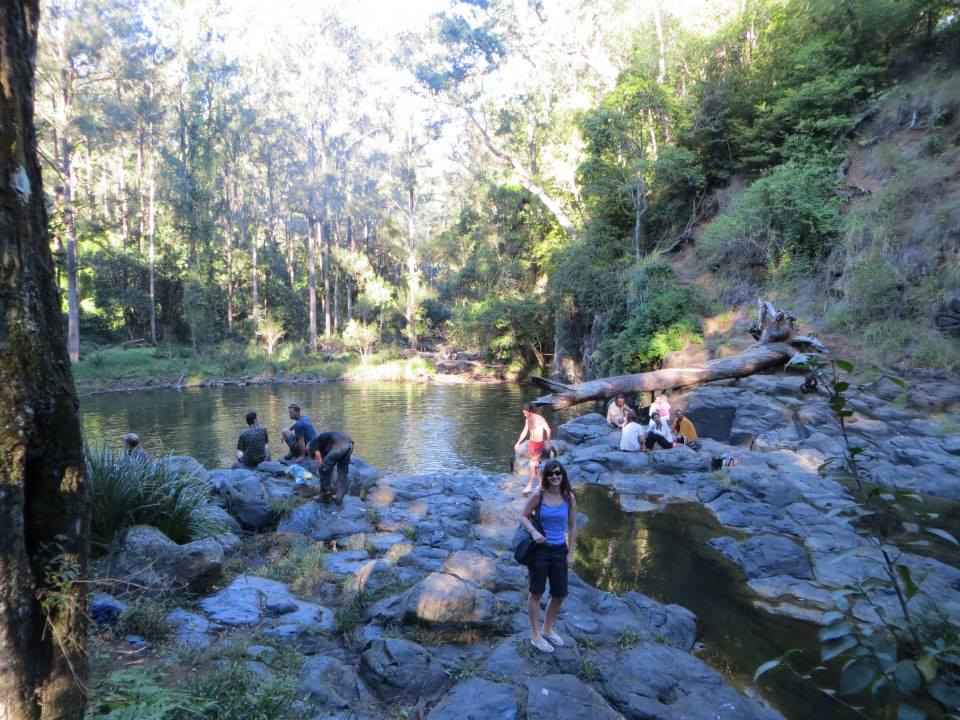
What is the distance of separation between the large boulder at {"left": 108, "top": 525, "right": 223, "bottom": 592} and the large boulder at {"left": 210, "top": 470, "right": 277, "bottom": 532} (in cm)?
217

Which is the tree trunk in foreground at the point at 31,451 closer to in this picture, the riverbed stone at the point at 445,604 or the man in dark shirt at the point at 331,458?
the riverbed stone at the point at 445,604

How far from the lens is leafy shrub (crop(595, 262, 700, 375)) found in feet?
51.2

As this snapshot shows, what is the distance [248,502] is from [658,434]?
7.46 metres

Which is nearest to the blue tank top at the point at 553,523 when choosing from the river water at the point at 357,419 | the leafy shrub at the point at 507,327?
the river water at the point at 357,419

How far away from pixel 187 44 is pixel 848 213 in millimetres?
39959

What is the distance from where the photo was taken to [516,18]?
26.5 metres

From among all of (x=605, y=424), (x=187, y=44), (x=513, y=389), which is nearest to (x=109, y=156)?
(x=187, y=44)

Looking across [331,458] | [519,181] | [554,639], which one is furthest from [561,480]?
[519,181]

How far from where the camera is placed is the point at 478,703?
3539 mm

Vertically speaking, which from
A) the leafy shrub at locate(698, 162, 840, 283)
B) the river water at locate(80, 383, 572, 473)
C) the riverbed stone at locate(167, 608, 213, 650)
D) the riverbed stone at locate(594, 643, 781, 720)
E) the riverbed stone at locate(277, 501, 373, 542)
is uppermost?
the leafy shrub at locate(698, 162, 840, 283)

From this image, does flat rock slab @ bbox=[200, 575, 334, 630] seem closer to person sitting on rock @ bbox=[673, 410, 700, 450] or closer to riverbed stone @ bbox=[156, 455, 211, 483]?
riverbed stone @ bbox=[156, 455, 211, 483]

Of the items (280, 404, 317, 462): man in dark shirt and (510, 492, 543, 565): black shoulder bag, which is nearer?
(510, 492, 543, 565): black shoulder bag

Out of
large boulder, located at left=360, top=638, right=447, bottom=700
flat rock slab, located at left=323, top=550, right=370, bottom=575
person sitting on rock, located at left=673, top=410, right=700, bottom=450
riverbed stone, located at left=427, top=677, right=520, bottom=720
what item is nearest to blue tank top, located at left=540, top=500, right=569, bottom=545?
riverbed stone, located at left=427, top=677, right=520, bottom=720

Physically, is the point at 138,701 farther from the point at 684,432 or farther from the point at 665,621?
the point at 684,432
